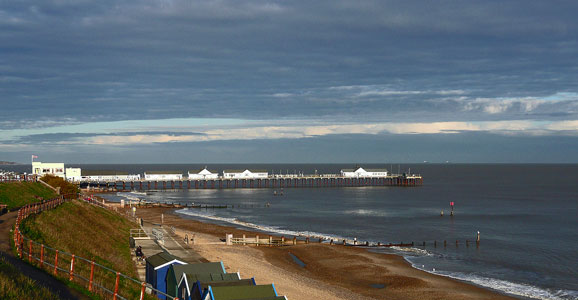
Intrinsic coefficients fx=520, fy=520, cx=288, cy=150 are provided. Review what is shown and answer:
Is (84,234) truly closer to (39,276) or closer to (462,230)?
(39,276)

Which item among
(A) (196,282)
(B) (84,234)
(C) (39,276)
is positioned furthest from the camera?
(B) (84,234)

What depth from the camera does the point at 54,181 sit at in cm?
7400

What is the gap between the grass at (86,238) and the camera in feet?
71.9

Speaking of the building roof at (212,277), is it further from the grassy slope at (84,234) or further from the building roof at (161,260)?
the grassy slope at (84,234)

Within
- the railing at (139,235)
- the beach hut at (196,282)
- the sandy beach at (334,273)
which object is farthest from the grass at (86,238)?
the sandy beach at (334,273)

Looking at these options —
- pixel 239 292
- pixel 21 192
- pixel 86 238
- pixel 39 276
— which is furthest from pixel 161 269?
pixel 21 192

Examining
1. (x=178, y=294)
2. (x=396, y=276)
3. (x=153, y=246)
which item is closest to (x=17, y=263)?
(x=178, y=294)

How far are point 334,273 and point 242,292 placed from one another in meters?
21.8

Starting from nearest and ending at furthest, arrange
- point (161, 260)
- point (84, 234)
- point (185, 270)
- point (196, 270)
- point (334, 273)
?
point (185, 270), point (196, 270), point (161, 260), point (84, 234), point (334, 273)

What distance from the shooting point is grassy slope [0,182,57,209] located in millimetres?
47531

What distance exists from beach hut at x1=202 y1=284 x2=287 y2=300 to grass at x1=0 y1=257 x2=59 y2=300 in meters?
6.70

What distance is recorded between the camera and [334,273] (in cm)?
4075

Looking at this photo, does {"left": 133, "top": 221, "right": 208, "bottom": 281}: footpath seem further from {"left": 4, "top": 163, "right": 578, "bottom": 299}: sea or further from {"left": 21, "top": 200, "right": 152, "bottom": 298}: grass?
{"left": 4, "top": 163, "right": 578, "bottom": 299}: sea

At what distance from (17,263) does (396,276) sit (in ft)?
91.4
